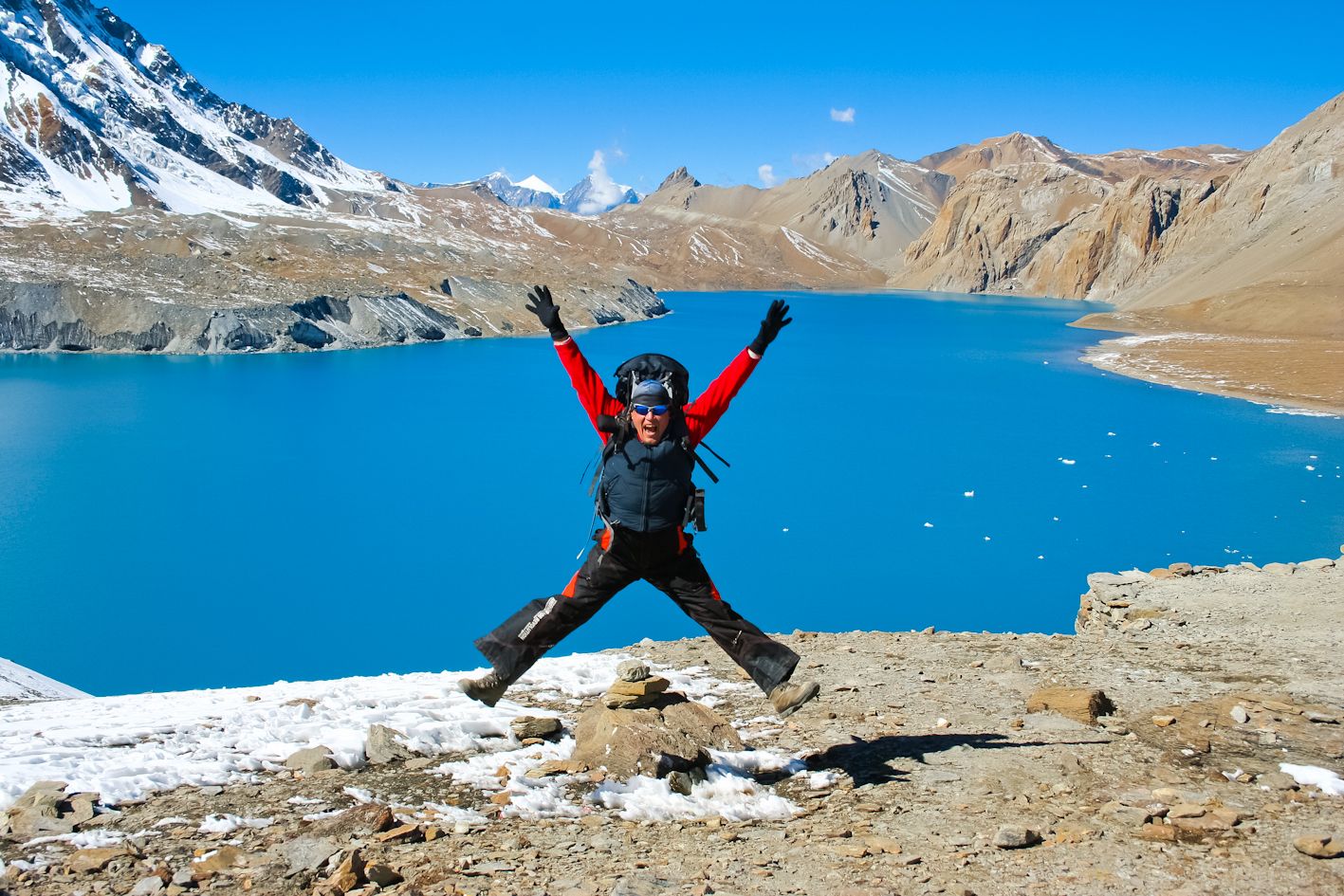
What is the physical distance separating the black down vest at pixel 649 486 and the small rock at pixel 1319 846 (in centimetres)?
328

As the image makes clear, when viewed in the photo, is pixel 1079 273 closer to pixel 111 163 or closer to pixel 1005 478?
pixel 1005 478

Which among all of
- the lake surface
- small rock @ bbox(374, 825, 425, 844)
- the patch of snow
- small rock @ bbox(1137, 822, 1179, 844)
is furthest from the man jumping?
the lake surface

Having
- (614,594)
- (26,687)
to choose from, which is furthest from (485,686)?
(26,687)

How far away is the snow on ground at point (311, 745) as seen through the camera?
17.0 ft

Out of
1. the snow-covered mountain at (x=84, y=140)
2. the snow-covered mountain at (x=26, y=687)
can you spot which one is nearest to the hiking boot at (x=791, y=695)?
the snow-covered mountain at (x=26, y=687)

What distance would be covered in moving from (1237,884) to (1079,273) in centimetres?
13417

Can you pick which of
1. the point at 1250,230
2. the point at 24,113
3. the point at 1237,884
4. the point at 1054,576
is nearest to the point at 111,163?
the point at 24,113

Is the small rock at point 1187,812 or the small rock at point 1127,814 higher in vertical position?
the small rock at point 1187,812

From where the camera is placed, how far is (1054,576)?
64.1ft

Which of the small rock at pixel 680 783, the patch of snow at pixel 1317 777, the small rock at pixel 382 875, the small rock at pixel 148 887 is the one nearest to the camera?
the small rock at pixel 148 887

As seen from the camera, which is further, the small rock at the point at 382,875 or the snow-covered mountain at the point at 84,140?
the snow-covered mountain at the point at 84,140

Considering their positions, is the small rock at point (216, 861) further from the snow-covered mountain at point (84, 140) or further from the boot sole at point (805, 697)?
the snow-covered mountain at point (84, 140)

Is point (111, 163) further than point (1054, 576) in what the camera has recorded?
Yes

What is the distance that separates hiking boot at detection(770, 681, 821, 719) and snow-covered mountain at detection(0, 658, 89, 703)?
22.4 ft
